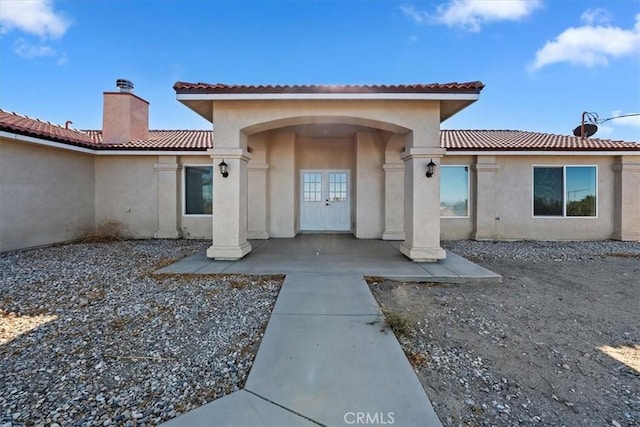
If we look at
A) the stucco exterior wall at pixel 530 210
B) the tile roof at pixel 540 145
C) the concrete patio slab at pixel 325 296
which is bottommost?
the concrete patio slab at pixel 325 296

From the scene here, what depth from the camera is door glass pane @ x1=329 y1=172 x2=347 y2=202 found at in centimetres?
1114

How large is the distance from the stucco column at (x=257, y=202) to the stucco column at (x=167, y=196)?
287 centimetres

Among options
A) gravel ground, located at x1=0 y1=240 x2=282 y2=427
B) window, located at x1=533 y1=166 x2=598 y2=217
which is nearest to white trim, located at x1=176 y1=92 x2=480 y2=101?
gravel ground, located at x1=0 y1=240 x2=282 y2=427

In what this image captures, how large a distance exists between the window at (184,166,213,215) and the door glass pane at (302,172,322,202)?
11.2ft

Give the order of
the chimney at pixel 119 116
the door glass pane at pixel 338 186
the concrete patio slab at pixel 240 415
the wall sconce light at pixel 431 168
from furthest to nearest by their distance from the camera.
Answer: the chimney at pixel 119 116 → the door glass pane at pixel 338 186 → the wall sconce light at pixel 431 168 → the concrete patio slab at pixel 240 415

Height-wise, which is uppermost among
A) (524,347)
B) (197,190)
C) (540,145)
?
(540,145)

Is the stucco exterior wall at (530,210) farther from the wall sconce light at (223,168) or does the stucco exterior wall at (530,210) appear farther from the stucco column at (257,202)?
the wall sconce light at (223,168)

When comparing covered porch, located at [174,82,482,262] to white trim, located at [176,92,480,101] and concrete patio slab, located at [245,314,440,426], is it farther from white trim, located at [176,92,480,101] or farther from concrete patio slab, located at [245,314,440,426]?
concrete patio slab, located at [245,314,440,426]

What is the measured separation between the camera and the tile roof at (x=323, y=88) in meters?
6.19

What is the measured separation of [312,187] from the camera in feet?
36.8

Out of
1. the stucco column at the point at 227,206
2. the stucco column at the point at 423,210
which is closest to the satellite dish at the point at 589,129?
the stucco column at the point at 423,210

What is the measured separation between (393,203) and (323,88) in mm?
4784

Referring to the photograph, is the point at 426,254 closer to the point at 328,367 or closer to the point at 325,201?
the point at 328,367

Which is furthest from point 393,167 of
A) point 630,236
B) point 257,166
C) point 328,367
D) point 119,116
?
point 119,116
